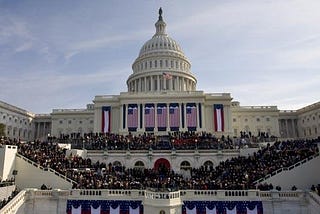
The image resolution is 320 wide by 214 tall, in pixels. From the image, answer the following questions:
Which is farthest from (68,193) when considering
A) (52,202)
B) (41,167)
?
(41,167)

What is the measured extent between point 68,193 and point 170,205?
33.4 feet

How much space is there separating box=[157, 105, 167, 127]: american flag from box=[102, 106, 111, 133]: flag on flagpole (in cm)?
1270

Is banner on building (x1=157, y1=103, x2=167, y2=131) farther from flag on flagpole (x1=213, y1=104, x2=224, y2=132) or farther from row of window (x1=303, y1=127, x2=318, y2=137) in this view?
row of window (x1=303, y1=127, x2=318, y2=137)

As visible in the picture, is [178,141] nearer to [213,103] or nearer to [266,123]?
[213,103]

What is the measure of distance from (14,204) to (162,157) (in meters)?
23.2

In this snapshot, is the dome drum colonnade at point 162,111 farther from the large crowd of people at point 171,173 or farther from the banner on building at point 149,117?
the large crowd of people at point 171,173

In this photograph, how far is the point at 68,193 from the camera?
29.3 m

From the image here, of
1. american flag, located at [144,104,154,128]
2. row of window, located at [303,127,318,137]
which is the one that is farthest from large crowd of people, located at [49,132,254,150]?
row of window, located at [303,127,318,137]

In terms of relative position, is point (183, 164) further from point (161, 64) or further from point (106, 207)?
point (161, 64)

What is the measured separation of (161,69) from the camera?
9306 cm

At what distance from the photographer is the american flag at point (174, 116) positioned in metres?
72.5

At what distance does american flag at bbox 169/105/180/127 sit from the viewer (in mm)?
72525

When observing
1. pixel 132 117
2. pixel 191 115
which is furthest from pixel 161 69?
pixel 132 117

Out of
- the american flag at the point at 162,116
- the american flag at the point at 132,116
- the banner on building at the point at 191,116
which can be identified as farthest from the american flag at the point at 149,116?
the banner on building at the point at 191,116
